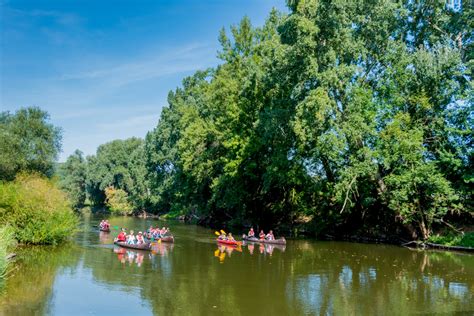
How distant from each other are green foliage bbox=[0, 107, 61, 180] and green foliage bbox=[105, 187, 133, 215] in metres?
33.9

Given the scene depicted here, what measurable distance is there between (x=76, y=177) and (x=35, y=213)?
81.6 metres

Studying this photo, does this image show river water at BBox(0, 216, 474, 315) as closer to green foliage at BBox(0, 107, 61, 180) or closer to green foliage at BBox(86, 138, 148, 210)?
green foliage at BBox(0, 107, 61, 180)

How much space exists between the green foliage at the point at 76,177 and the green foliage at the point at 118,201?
1299 centimetres

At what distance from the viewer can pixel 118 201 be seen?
92000mm

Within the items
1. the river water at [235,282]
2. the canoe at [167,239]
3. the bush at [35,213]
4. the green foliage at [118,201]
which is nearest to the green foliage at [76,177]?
the green foliage at [118,201]

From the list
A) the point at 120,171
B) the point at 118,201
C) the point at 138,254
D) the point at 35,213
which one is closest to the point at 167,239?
the point at 138,254

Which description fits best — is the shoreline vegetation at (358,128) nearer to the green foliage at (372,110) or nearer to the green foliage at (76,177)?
the green foliage at (372,110)

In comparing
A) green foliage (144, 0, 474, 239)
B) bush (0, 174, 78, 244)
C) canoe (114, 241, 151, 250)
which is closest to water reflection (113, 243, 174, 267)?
canoe (114, 241, 151, 250)

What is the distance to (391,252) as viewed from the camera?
31.2 m

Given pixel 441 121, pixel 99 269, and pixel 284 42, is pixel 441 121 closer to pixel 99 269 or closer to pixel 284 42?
pixel 284 42

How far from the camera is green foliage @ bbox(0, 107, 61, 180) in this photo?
5059 cm

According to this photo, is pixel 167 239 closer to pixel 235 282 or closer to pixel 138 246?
pixel 138 246

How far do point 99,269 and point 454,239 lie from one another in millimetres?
24679

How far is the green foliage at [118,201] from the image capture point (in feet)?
296
